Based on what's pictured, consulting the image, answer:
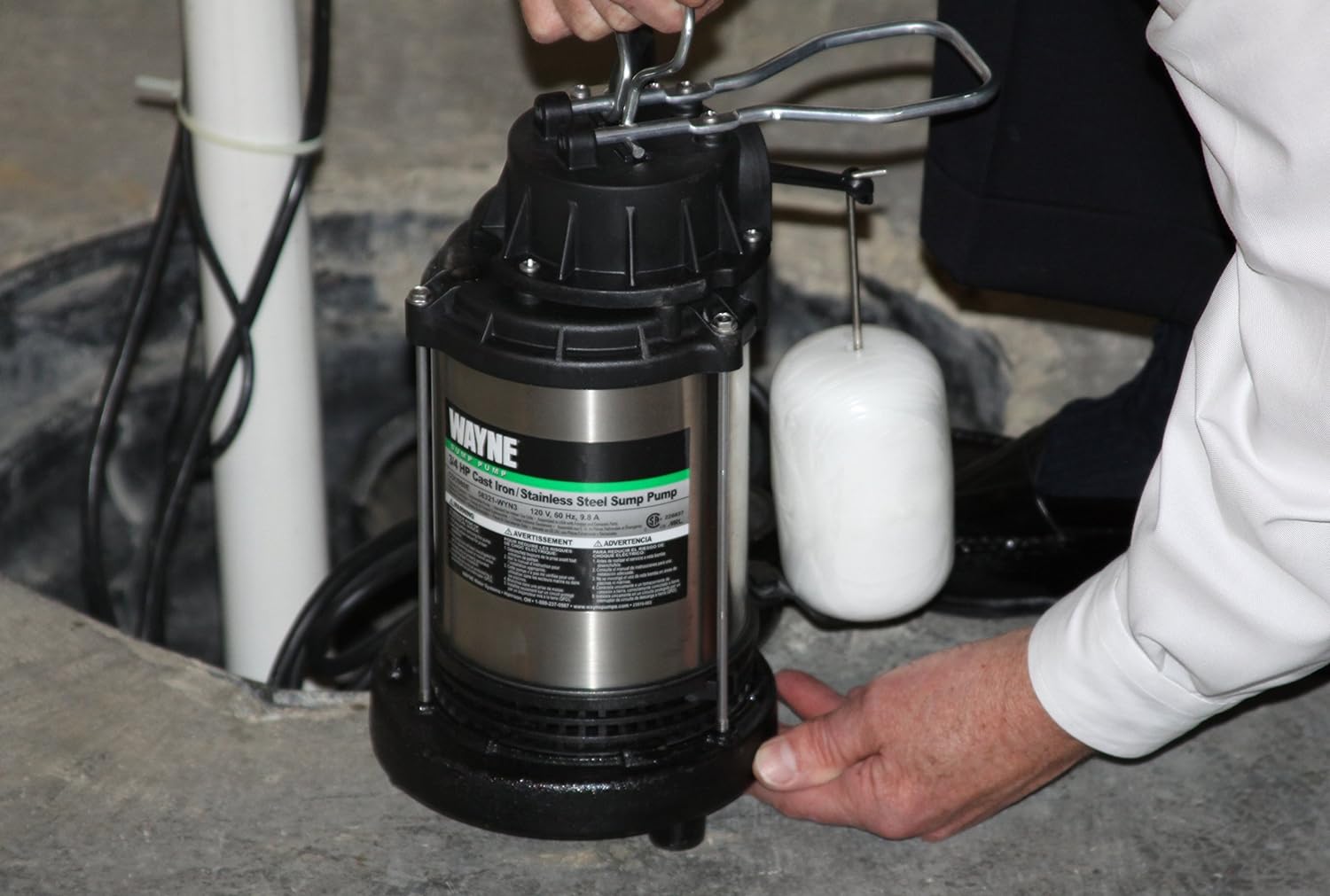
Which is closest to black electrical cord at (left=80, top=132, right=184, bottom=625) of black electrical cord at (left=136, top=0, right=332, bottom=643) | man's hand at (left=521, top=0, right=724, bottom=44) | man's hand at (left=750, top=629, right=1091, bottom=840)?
black electrical cord at (left=136, top=0, right=332, bottom=643)

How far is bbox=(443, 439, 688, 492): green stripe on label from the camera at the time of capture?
2.93 ft

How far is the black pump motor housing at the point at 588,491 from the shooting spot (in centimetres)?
87

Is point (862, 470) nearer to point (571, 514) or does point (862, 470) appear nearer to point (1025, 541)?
point (571, 514)

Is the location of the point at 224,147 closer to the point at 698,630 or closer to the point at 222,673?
the point at 222,673

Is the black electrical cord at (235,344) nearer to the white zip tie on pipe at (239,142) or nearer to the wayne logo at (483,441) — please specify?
the white zip tie on pipe at (239,142)

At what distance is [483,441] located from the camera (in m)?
0.90

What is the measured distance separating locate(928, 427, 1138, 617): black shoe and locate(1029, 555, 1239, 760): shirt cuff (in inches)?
11.0

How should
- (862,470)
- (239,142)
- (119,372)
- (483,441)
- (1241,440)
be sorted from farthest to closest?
(119,372)
(239,142)
(862,470)
(483,441)
(1241,440)

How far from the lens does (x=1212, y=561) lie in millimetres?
828

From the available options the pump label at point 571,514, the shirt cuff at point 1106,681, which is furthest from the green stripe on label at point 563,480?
the shirt cuff at point 1106,681

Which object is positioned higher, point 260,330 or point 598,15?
point 598,15

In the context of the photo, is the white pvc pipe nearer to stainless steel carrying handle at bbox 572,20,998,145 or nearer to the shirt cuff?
stainless steel carrying handle at bbox 572,20,998,145

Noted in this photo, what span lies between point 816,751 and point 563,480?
0.26 m

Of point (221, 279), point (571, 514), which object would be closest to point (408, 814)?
point (571, 514)
